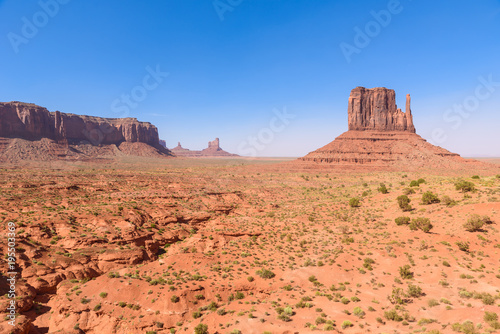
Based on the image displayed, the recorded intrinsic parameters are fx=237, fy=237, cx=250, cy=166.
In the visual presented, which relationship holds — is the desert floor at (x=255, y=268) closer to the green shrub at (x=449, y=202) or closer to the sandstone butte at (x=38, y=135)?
the green shrub at (x=449, y=202)

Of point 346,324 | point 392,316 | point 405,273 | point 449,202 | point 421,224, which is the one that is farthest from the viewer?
point 449,202

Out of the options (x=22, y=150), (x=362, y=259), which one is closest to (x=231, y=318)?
(x=362, y=259)

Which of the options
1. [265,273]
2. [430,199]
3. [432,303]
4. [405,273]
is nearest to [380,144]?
[430,199]

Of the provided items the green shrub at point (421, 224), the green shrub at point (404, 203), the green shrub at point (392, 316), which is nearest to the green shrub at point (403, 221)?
the green shrub at point (421, 224)

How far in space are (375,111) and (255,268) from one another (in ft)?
467

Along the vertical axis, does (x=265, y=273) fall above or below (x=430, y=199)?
below

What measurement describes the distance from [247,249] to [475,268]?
21.2 meters

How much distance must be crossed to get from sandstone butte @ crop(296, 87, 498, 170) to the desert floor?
250ft

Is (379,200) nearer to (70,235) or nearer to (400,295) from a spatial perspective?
(400,295)

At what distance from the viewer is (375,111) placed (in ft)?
454

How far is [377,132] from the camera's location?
5300 inches

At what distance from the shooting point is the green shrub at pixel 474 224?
25266mm

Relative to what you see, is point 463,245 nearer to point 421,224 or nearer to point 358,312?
point 421,224

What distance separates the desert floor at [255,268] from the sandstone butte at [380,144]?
7605 cm
